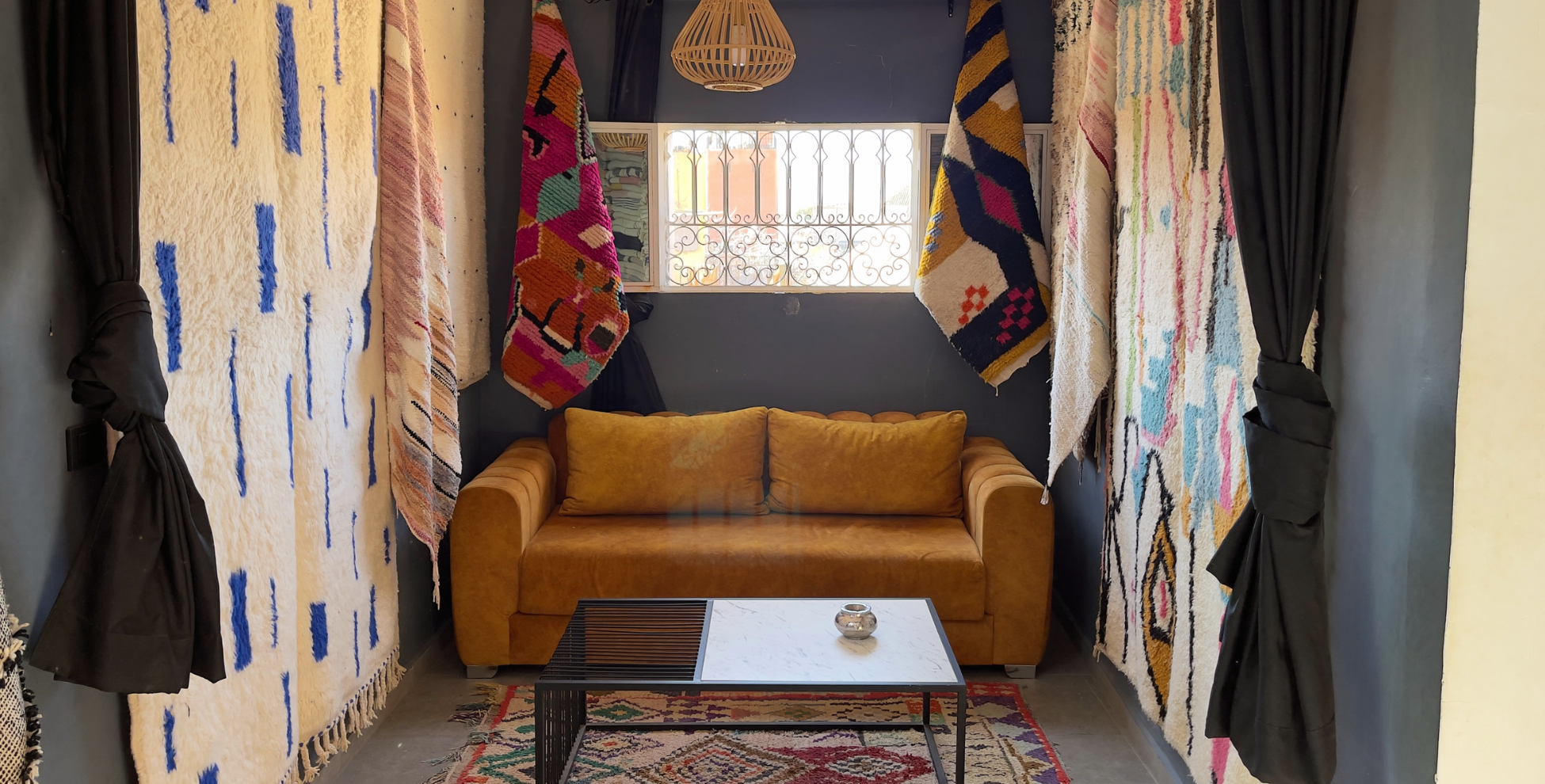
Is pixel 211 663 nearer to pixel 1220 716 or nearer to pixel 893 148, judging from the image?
pixel 1220 716

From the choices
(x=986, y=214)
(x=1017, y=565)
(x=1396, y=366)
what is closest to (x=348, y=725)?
(x=1017, y=565)

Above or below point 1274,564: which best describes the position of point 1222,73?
above

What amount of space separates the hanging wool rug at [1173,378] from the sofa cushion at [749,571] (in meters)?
0.46

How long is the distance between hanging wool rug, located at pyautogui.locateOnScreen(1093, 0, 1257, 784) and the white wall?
564mm

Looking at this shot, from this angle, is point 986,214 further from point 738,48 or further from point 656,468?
point 656,468

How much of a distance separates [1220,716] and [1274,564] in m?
0.30

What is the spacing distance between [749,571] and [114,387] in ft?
6.75

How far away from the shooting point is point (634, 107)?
389 cm

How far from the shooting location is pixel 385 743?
9.27 feet

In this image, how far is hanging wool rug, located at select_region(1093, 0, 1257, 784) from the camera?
84.5 inches

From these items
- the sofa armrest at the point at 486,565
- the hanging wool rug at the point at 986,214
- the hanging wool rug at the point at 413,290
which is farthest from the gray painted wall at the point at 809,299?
the hanging wool rug at the point at 413,290

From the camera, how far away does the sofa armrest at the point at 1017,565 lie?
10.6ft

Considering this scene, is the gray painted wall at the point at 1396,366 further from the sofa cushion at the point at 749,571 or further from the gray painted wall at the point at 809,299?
the gray painted wall at the point at 809,299

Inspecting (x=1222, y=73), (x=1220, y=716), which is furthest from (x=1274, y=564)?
(x=1222, y=73)
